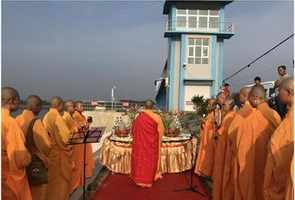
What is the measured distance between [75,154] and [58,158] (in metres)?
1.72

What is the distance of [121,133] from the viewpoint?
1180 centimetres

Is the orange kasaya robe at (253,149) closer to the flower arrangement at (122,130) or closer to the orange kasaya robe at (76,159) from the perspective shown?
the orange kasaya robe at (76,159)

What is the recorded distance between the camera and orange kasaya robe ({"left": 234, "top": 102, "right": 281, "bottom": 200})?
564 centimetres

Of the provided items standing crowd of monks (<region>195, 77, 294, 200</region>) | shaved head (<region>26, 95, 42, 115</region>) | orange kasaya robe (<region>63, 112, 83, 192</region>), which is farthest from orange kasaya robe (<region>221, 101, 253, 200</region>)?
orange kasaya robe (<region>63, 112, 83, 192</region>)

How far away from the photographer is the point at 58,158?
776 centimetres

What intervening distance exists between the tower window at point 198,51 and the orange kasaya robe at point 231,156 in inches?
1039

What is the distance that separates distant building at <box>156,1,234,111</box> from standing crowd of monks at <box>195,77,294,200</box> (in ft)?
80.3

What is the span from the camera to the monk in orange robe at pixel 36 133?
5.93m

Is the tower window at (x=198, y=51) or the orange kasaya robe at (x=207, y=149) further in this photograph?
the tower window at (x=198, y=51)

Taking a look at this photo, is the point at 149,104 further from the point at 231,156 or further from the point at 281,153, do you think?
the point at 281,153

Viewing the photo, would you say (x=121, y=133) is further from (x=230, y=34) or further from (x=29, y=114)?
(x=230, y=34)

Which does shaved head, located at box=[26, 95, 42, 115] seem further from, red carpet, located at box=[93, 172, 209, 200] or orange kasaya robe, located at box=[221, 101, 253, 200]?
red carpet, located at box=[93, 172, 209, 200]

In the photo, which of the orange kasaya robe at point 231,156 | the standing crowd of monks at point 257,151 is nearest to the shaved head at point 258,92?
the standing crowd of monks at point 257,151

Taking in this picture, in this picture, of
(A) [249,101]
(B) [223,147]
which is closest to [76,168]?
(B) [223,147]
